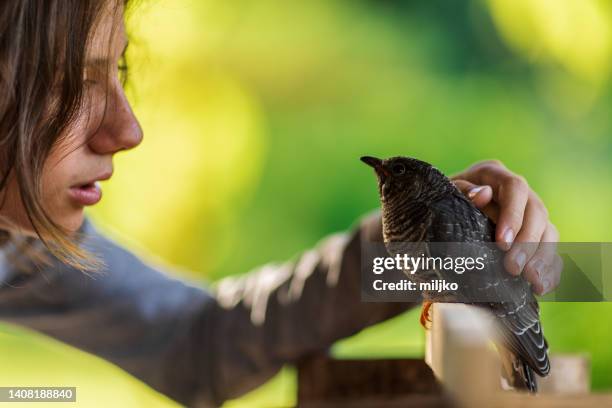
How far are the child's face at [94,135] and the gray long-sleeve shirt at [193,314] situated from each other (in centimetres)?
24

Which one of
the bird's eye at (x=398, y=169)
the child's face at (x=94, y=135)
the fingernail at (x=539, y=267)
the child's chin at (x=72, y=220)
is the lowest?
the fingernail at (x=539, y=267)

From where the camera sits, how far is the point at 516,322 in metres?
0.34

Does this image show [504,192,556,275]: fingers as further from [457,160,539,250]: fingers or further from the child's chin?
the child's chin

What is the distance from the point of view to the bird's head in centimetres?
36

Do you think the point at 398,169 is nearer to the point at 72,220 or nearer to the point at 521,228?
the point at 521,228

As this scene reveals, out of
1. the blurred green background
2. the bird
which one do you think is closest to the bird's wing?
the bird

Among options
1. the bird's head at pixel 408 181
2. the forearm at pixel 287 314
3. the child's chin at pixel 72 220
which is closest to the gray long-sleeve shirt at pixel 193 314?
the forearm at pixel 287 314

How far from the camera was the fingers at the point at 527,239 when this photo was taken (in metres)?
0.34

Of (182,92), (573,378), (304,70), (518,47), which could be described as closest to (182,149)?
(182,92)

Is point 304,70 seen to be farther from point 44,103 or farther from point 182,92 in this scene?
point 44,103

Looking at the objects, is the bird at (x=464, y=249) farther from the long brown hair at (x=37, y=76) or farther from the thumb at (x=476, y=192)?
the long brown hair at (x=37, y=76)

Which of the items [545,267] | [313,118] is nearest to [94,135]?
[545,267]

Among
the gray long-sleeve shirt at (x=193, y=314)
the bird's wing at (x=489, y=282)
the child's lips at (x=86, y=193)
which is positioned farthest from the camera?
the gray long-sleeve shirt at (x=193, y=314)

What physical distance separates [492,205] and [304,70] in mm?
591
